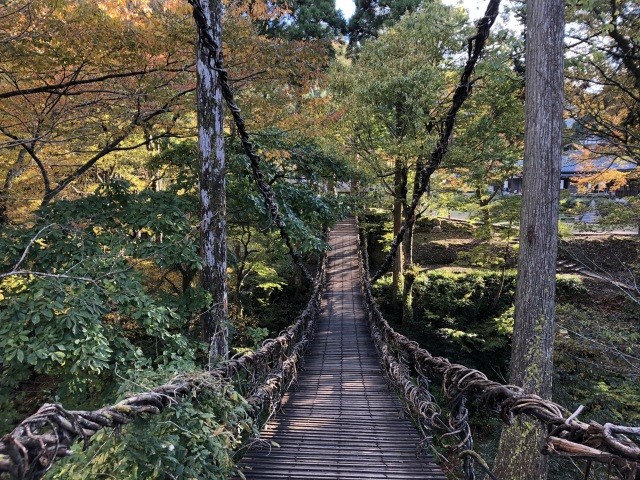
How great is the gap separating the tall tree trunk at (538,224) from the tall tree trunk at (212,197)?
2.35 metres

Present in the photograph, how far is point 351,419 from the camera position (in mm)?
2910

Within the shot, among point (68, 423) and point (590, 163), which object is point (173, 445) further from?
point (590, 163)

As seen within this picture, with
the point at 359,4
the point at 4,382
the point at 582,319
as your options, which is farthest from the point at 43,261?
the point at 359,4

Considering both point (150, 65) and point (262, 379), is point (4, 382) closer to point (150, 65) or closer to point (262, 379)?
point (262, 379)

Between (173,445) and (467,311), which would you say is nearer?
(173,445)

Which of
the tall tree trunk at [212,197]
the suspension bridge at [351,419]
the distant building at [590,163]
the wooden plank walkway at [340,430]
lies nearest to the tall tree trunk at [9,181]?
the tall tree trunk at [212,197]

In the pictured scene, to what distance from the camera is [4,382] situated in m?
2.79

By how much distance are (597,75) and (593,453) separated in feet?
20.1

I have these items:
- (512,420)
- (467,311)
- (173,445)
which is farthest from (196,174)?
(467,311)

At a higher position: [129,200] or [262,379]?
[129,200]

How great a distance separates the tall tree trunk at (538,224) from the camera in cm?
270

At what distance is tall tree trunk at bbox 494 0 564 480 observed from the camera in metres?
2.70

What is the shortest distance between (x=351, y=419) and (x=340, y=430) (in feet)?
0.87

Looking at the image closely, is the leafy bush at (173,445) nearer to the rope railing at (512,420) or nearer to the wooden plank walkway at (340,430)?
the wooden plank walkway at (340,430)
